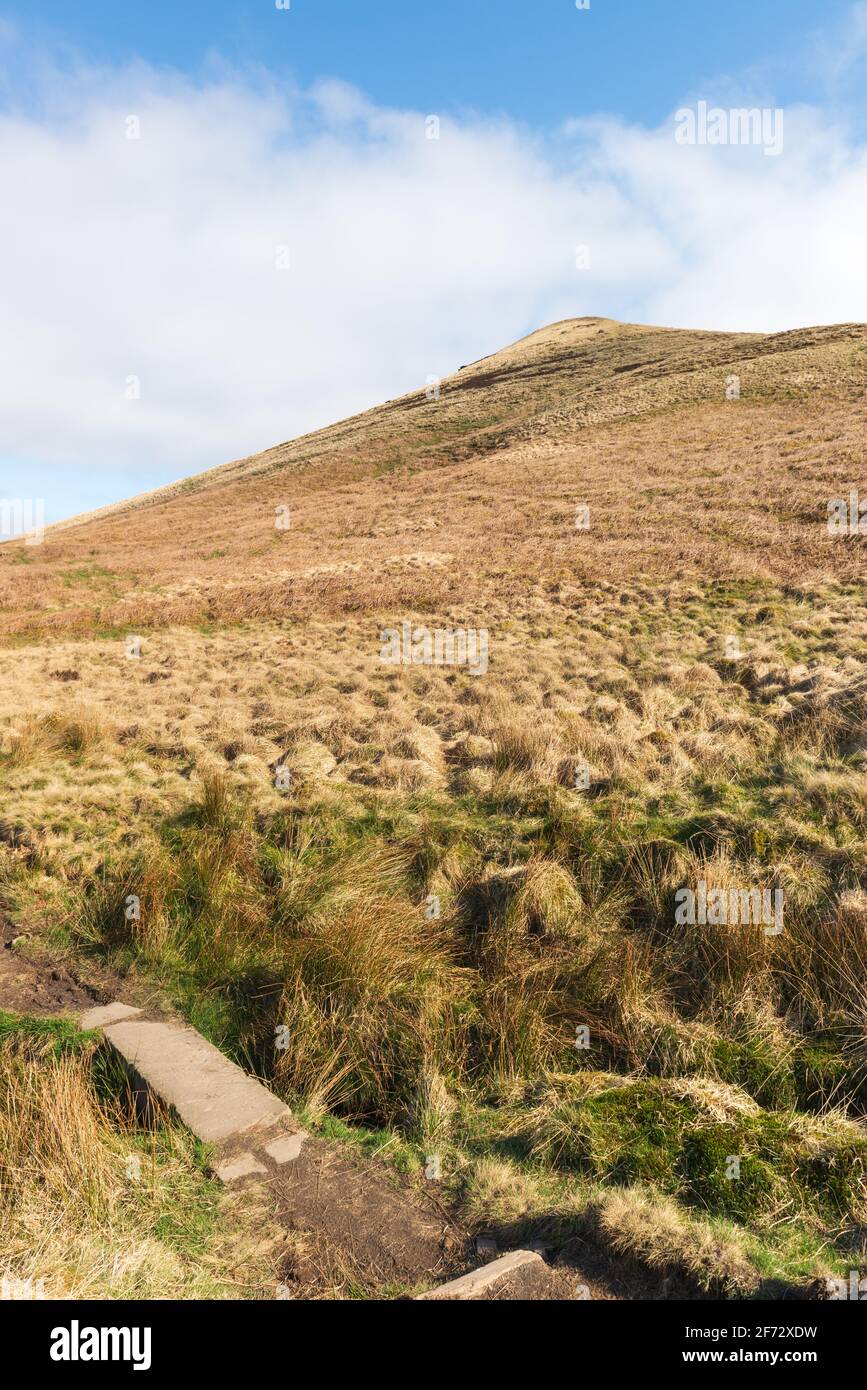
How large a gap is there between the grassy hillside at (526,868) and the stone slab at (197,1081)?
14.8 inches

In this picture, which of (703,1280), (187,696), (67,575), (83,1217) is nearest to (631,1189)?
(703,1280)

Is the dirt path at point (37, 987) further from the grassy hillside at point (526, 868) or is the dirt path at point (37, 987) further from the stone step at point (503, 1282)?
the stone step at point (503, 1282)

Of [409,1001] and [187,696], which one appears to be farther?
[187,696]

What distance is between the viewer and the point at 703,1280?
12.5 feet

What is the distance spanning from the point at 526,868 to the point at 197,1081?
3.61 metres

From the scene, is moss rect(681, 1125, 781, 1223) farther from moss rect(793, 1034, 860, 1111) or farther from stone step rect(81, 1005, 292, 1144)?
stone step rect(81, 1005, 292, 1144)

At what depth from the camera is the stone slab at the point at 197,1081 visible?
5.03 meters

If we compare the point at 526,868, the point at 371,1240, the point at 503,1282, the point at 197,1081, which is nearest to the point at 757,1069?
the point at 503,1282

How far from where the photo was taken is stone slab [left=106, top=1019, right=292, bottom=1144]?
5027 millimetres

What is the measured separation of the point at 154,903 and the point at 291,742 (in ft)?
14.6

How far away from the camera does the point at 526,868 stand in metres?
7.77

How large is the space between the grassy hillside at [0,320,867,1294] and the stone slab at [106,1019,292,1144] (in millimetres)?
376

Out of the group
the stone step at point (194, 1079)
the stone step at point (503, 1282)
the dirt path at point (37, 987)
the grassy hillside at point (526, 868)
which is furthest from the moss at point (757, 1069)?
the dirt path at point (37, 987)
